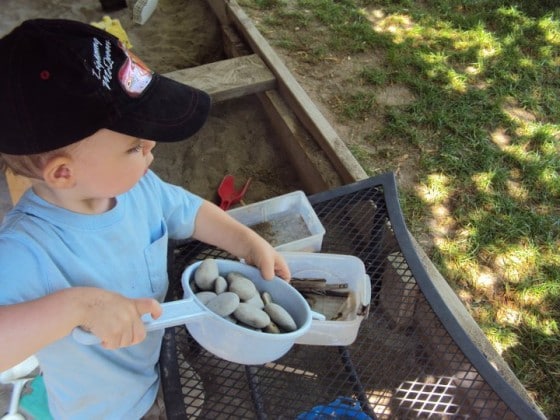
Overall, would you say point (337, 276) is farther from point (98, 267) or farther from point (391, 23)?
point (391, 23)

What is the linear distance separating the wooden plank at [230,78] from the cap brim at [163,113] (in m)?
1.66

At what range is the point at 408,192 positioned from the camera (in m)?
2.33

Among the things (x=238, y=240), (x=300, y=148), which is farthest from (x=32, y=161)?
(x=300, y=148)

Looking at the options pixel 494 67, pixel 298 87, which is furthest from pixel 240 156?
pixel 494 67

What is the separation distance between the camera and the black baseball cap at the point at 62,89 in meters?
0.80

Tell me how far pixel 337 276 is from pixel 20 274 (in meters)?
0.84

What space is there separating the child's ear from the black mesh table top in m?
0.51

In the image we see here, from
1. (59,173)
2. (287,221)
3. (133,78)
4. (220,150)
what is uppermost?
(133,78)

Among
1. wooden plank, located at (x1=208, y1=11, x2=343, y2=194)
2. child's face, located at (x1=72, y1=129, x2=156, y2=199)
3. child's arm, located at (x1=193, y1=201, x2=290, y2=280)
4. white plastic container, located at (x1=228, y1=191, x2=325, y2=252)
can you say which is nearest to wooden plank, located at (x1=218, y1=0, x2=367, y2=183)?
wooden plank, located at (x1=208, y1=11, x2=343, y2=194)

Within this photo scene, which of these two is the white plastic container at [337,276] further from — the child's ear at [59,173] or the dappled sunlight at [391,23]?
the dappled sunlight at [391,23]

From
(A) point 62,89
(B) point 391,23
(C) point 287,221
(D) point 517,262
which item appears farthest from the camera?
(B) point 391,23

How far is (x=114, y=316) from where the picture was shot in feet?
Result: 2.85

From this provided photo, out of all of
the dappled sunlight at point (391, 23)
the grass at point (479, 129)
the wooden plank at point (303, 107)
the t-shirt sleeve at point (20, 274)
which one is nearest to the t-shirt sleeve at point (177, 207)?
the t-shirt sleeve at point (20, 274)

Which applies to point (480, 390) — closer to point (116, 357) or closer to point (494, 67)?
point (116, 357)
